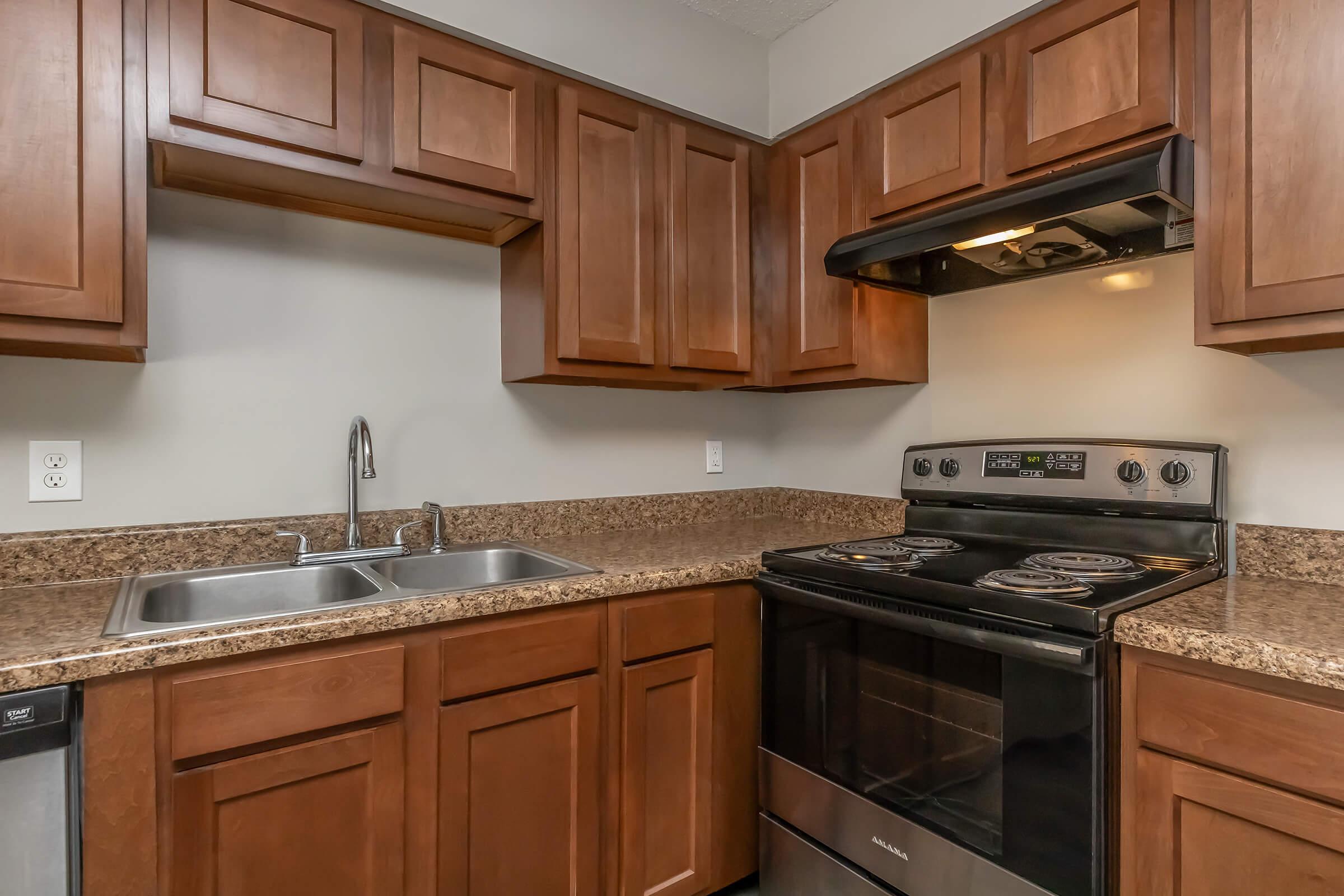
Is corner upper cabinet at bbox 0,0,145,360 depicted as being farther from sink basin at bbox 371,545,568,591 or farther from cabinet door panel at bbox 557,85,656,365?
cabinet door panel at bbox 557,85,656,365

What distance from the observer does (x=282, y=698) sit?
45.2 inches

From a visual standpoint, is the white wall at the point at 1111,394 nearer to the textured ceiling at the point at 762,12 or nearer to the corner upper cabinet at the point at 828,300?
the corner upper cabinet at the point at 828,300

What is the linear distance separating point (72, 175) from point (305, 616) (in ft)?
2.93

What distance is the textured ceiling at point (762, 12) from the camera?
213cm

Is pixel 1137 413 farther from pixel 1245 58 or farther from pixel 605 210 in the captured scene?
pixel 605 210

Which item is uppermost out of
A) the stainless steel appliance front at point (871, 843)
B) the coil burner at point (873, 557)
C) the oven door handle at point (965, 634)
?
the coil burner at point (873, 557)

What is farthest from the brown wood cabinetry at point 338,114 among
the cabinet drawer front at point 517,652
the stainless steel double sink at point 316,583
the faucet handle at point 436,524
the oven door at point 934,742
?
the oven door at point 934,742

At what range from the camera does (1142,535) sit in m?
1.55

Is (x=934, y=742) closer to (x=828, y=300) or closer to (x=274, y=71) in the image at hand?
(x=828, y=300)

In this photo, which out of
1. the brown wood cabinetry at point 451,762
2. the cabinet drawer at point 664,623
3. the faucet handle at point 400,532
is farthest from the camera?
the faucet handle at point 400,532

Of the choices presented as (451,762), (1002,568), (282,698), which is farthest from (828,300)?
(282,698)

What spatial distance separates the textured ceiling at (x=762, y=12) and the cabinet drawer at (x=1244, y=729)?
2.04 metres

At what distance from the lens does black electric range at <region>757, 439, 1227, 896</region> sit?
1.16m

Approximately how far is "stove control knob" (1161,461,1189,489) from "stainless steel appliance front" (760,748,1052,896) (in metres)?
0.90
